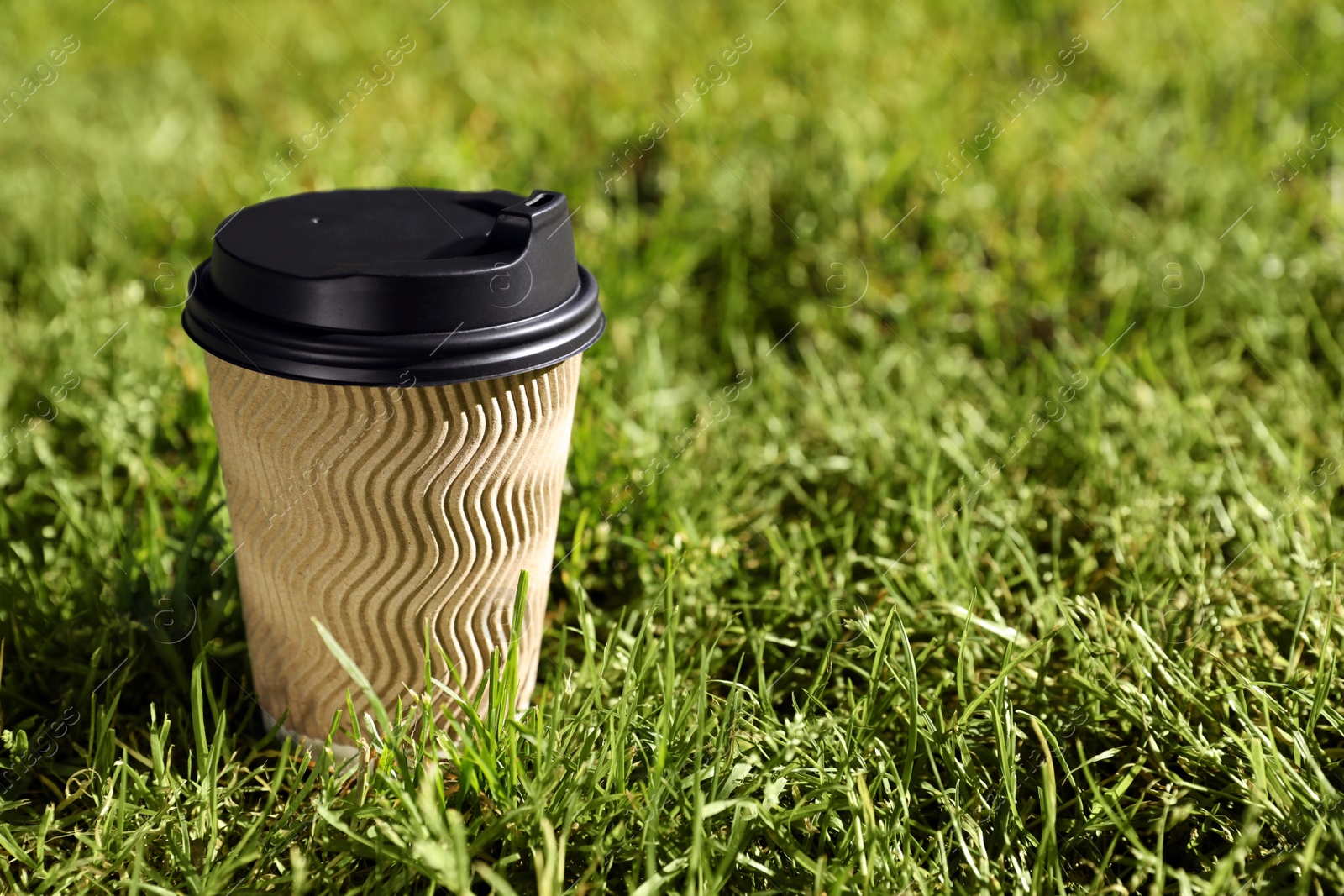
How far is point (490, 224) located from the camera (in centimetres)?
168

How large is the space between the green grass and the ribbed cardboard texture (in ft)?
0.42

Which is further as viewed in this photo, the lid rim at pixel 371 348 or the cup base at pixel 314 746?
the cup base at pixel 314 746

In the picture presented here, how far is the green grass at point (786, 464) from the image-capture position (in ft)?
5.47

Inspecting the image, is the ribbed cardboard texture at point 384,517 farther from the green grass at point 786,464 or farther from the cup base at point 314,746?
the green grass at point 786,464

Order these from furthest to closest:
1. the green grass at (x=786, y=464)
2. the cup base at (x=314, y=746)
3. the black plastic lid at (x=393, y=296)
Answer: the cup base at (x=314, y=746) < the green grass at (x=786, y=464) < the black plastic lid at (x=393, y=296)

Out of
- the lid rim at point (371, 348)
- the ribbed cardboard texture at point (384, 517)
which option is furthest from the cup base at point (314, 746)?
the lid rim at point (371, 348)

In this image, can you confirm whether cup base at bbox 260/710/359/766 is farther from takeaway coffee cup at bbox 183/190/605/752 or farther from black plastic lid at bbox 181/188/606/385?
black plastic lid at bbox 181/188/606/385

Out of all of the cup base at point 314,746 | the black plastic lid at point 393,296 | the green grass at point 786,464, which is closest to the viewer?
the black plastic lid at point 393,296

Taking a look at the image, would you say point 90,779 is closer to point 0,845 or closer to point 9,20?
point 0,845

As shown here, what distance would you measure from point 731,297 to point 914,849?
75.5 inches

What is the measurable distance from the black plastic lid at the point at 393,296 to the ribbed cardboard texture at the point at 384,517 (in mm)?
58

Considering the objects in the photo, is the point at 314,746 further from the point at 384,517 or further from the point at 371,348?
the point at 371,348

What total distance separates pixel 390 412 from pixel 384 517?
0.19 metres

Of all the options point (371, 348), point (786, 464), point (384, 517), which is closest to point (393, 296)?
point (371, 348)
